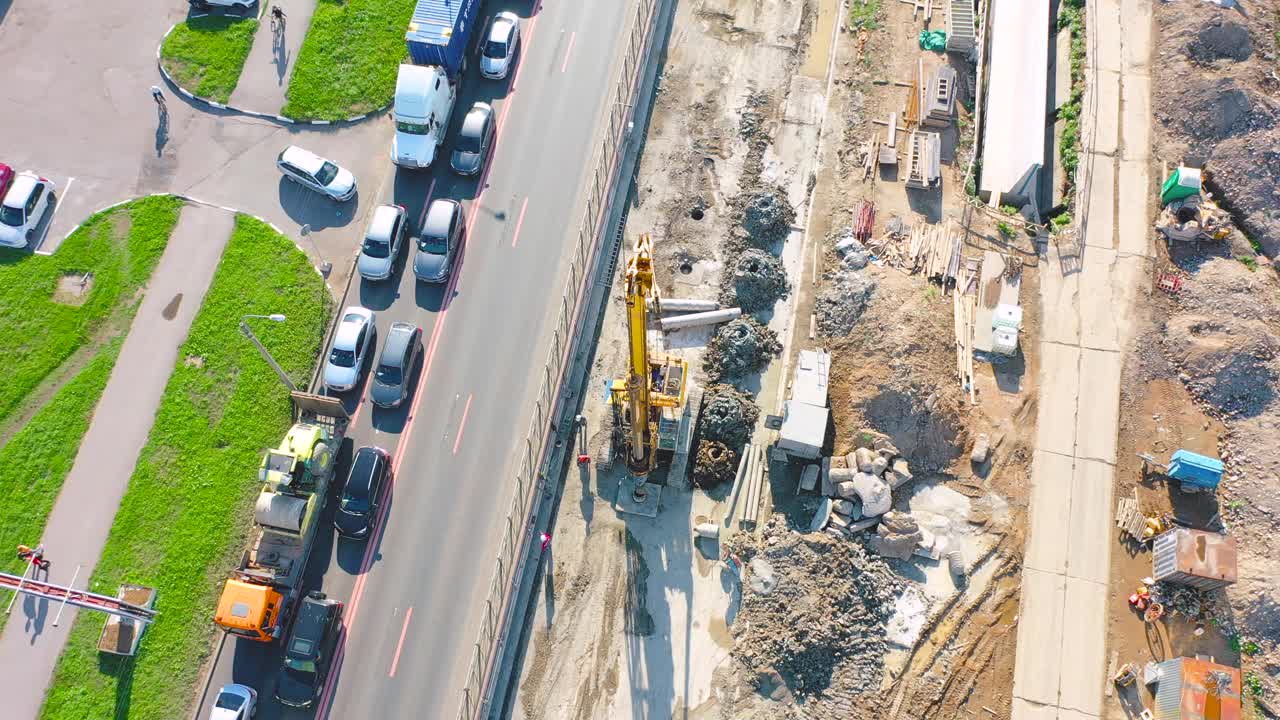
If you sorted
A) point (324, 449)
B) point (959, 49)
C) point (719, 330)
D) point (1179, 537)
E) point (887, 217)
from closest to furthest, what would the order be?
point (1179, 537) < point (324, 449) < point (719, 330) < point (887, 217) < point (959, 49)

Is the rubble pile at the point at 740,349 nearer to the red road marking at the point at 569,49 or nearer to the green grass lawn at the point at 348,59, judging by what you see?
the red road marking at the point at 569,49

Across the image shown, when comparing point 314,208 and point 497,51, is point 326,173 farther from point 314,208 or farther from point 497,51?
point 497,51

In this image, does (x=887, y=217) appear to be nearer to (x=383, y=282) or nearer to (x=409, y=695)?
(x=383, y=282)

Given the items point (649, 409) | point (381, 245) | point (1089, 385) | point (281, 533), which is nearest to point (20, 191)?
point (381, 245)

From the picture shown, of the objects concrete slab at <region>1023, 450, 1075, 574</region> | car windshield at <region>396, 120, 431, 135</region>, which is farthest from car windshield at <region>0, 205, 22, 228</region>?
concrete slab at <region>1023, 450, 1075, 574</region>

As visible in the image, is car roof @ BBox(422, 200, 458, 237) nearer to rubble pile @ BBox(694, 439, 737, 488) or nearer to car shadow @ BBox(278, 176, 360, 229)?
car shadow @ BBox(278, 176, 360, 229)

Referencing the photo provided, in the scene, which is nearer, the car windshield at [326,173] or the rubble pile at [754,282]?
the rubble pile at [754,282]

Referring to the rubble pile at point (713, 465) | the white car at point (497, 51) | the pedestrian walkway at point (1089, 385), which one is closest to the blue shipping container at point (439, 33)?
the white car at point (497, 51)

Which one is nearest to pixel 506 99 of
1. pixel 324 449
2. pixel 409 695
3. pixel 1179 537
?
pixel 324 449
